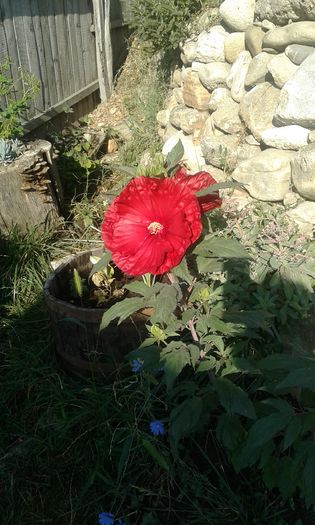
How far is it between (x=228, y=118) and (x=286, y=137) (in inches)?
27.7

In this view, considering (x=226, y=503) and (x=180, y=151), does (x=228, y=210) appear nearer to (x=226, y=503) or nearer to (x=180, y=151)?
Result: (x=180, y=151)

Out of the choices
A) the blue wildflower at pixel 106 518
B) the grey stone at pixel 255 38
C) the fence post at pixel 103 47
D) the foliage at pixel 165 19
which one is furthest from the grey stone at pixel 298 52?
the fence post at pixel 103 47

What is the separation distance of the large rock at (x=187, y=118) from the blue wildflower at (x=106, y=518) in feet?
10.6

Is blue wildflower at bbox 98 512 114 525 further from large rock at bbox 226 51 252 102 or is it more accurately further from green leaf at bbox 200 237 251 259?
large rock at bbox 226 51 252 102

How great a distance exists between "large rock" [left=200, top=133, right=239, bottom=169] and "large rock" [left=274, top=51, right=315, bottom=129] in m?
0.54

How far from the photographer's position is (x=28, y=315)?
2.87m

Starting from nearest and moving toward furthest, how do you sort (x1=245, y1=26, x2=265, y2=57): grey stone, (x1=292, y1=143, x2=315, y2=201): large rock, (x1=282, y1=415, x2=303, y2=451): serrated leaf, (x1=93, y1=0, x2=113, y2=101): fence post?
(x1=282, y1=415, x2=303, y2=451): serrated leaf
(x1=292, y1=143, x2=315, y2=201): large rock
(x1=245, y1=26, x2=265, y2=57): grey stone
(x1=93, y1=0, x2=113, y2=101): fence post

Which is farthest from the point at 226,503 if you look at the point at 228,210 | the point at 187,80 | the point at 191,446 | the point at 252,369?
the point at 187,80

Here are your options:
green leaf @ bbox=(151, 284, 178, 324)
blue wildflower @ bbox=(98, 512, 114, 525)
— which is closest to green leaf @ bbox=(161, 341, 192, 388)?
green leaf @ bbox=(151, 284, 178, 324)

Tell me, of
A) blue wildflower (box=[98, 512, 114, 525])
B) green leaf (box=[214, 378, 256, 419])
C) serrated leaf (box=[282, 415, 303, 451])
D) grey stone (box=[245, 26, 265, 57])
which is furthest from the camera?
grey stone (box=[245, 26, 265, 57])

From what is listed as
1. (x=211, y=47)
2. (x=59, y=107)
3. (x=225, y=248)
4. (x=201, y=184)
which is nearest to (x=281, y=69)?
(x=211, y=47)

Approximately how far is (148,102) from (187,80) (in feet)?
3.11

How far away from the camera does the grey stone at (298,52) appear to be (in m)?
3.11

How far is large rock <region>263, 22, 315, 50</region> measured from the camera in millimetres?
3049
